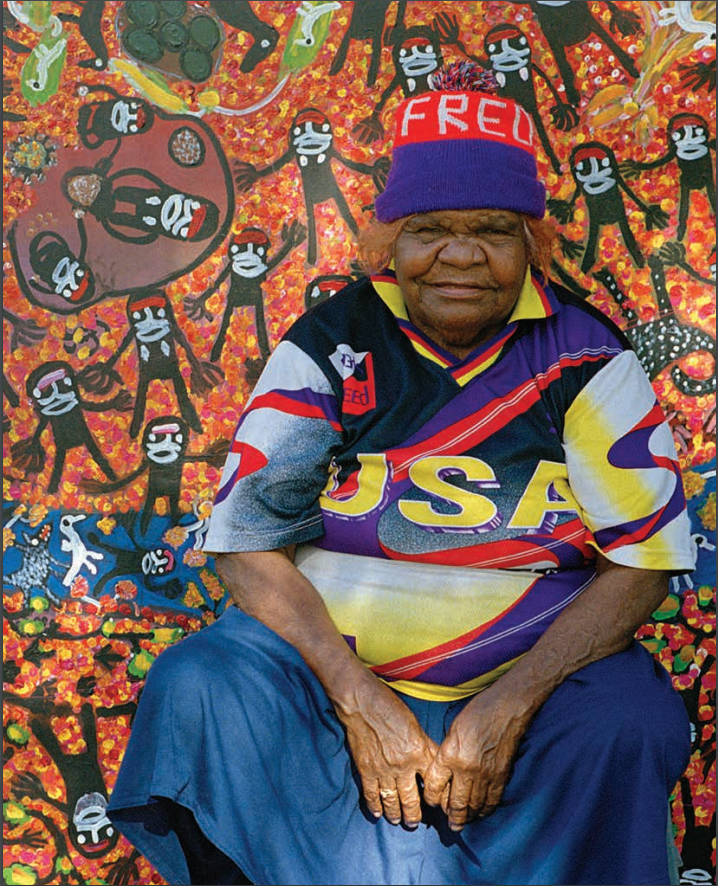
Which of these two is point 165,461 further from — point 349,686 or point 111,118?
point 349,686

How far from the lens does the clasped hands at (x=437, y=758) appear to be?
2.17 metres

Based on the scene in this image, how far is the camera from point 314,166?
3059 mm

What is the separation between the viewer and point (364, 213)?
3.07m

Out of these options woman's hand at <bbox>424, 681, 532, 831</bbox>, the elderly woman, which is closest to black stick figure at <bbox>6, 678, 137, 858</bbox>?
the elderly woman

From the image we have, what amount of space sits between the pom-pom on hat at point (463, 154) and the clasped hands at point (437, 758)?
1.05 meters

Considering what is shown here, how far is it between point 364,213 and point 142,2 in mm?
826

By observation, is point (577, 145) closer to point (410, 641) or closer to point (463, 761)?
point (410, 641)

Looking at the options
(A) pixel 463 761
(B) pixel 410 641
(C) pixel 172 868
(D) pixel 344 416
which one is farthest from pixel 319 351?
(C) pixel 172 868

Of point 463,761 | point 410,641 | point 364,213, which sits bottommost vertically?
point 463,761

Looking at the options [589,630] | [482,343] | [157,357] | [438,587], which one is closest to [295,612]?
[438,587]

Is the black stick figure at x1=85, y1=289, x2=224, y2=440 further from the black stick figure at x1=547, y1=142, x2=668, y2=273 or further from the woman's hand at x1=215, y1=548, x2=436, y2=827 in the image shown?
the black stick figure at x1=547, y1=142, x2=668, y2=273

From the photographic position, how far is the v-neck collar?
98.7 inches

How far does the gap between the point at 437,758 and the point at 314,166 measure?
1641 millimetres

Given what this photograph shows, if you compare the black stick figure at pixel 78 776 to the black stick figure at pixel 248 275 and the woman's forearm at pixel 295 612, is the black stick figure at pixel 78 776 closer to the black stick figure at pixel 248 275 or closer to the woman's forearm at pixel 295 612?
the woman's forearm at pixel 295 612
